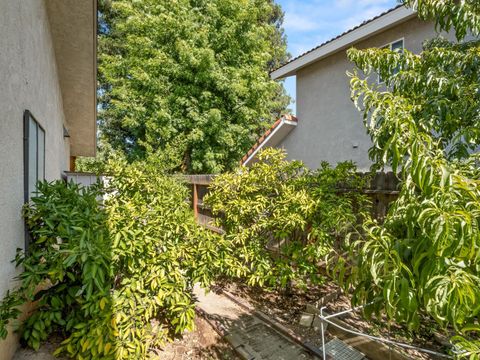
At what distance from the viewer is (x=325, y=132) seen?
29.0ft

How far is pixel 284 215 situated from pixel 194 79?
11946 millimetres

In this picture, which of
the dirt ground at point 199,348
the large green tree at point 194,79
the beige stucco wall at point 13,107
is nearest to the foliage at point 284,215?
the dirt ground at point 199,348

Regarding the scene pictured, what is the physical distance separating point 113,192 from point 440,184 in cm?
464

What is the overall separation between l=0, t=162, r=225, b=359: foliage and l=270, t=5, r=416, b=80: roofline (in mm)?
7280

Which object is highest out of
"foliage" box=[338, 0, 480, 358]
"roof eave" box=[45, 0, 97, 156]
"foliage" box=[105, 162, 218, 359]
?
"roof eave" box=[45, 0, 97, 156]

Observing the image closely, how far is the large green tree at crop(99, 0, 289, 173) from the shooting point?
13.9 meters

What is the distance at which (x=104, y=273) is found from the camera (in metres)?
2.73

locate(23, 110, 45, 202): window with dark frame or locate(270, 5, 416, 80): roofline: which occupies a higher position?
locate(270, 5, 416, 80): roofline

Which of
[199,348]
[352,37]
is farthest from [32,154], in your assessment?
[352,37]

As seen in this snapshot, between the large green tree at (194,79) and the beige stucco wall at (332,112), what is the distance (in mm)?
5296

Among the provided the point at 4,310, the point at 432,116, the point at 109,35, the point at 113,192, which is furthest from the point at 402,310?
the point at 109,35

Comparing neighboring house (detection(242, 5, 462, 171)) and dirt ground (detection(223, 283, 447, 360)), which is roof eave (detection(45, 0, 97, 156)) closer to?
neighboring house (detection(242, 5, 462, 171))

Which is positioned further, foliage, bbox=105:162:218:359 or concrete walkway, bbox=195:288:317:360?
concrete walkway, bbox=195:288:317:360

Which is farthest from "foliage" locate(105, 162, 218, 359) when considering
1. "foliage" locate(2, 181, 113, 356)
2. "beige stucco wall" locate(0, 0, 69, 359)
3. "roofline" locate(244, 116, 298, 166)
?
"roofline" locate(244, 116, 298, 166)
